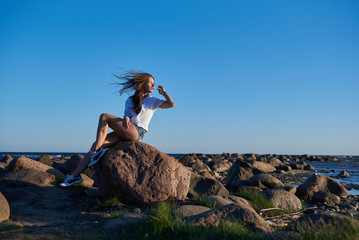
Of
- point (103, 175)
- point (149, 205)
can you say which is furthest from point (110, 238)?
point (103, 175)

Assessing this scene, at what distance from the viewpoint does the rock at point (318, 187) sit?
9.11 meters

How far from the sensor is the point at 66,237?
3934 mm

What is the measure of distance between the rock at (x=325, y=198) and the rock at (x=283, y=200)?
1816 mm

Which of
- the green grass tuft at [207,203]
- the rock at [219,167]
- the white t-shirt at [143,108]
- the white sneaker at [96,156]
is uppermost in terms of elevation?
the white t-shirt at [143,108]

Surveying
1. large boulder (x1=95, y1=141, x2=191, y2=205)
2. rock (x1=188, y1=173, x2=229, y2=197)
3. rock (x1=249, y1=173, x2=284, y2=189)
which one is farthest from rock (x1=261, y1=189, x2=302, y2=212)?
rock (x1=249, y1=173, x2=284, y2=189)

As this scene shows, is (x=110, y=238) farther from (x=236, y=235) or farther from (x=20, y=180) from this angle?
(x=20, y=180)

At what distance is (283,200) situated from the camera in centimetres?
699

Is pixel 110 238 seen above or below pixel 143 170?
below

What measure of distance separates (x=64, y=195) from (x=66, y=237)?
3.48 meters

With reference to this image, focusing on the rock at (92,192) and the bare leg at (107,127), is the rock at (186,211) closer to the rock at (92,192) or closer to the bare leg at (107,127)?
the bare leg at (107,127)

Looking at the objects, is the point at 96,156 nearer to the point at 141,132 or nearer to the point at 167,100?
the point at 141,132

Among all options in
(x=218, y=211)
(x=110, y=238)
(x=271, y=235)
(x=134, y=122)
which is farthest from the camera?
(x=134, y=122)

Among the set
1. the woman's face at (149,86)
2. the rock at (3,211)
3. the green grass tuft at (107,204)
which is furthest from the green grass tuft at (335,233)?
the rock at (3,211)

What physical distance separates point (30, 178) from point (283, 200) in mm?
6668
